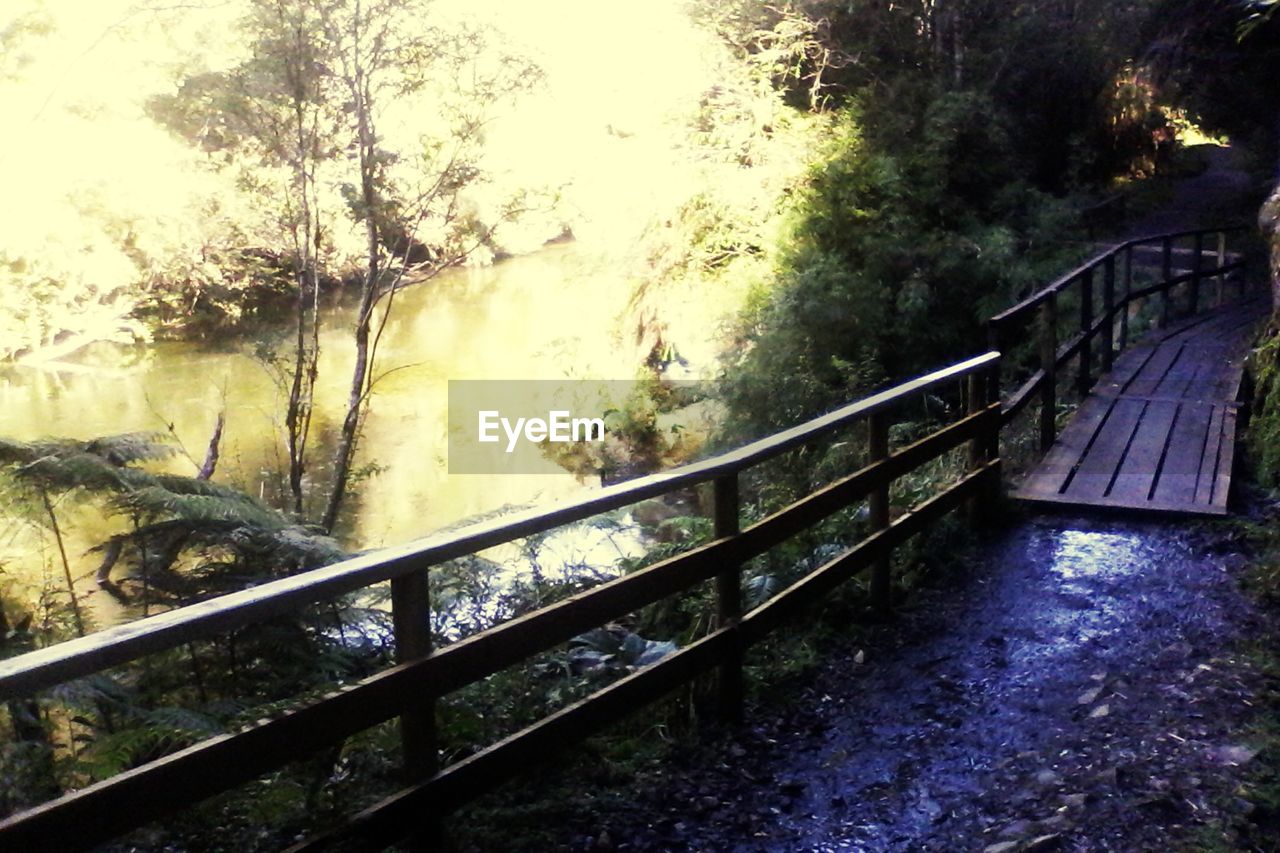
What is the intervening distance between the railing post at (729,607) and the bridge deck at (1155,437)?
11.5ft

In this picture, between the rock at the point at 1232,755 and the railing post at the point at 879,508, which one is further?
the railing post at the point at 879,508

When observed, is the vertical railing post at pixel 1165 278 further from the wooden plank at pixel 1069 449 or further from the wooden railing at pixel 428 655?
the wooden railing at pixel 428 655

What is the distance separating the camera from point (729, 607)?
14.7 ft

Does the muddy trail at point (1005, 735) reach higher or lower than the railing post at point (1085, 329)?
lower

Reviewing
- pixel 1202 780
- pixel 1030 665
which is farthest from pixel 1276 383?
pixel 1202 780

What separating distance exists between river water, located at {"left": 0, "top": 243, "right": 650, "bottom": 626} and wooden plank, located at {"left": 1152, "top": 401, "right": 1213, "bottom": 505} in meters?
9.71

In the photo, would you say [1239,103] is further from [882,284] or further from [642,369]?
[642,369]

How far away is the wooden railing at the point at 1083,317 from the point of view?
25.5 ft

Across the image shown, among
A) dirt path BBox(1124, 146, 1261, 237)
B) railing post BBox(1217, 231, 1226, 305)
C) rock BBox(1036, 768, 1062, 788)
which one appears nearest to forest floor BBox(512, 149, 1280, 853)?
rock BBox(1036, 768, 1062, 788)

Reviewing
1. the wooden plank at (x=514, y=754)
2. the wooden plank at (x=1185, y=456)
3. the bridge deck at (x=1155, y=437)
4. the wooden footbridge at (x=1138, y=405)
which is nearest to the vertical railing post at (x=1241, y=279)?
the wooden footbridge at (x=1138, y=405)

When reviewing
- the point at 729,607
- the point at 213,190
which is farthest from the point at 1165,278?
the point at 213,190

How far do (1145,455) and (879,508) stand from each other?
11.6 feet

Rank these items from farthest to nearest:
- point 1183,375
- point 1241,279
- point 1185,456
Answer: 1. point 1241,279
2. point 1183,375
3. point 1185,456

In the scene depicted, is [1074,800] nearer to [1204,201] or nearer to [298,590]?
[298,590]
